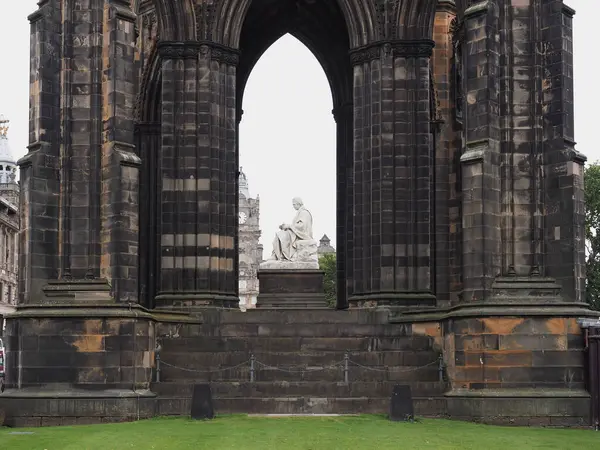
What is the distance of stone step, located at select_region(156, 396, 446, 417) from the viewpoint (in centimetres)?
2802

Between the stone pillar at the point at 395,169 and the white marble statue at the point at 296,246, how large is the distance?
122 inches

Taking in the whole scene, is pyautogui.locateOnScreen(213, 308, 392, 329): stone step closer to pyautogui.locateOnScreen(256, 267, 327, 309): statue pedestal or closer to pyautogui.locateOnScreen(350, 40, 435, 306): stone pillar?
pyautogui.locateOnScreen(350, 40, 435, 306): stone pillar

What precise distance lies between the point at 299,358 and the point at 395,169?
7243 mm

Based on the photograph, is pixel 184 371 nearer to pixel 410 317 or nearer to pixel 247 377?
pixel 247 377

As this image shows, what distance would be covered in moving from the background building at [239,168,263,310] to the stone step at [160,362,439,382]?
82.8 m

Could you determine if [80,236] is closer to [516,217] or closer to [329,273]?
[516,217]

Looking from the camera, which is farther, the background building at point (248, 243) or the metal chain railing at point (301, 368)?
the background building at point (248, 243)

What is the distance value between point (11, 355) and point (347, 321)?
8947mm

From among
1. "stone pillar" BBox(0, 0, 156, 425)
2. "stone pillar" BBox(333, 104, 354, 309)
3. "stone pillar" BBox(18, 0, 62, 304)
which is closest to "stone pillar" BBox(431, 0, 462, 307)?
"stone pillar" BBox(333, 104, 354, 309)

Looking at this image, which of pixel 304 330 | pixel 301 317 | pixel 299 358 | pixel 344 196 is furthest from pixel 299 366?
pixel 344 196

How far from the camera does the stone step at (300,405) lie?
91.9ft

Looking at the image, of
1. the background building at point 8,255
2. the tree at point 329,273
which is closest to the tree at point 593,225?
the tree at point 329,273

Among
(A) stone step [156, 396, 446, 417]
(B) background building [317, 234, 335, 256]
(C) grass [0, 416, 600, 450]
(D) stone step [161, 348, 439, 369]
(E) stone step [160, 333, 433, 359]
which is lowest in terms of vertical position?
(C) grass [0, 416, 600, 450]

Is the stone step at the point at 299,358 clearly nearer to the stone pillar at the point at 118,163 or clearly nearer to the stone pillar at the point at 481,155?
the stone pillar at the point at 118,163
